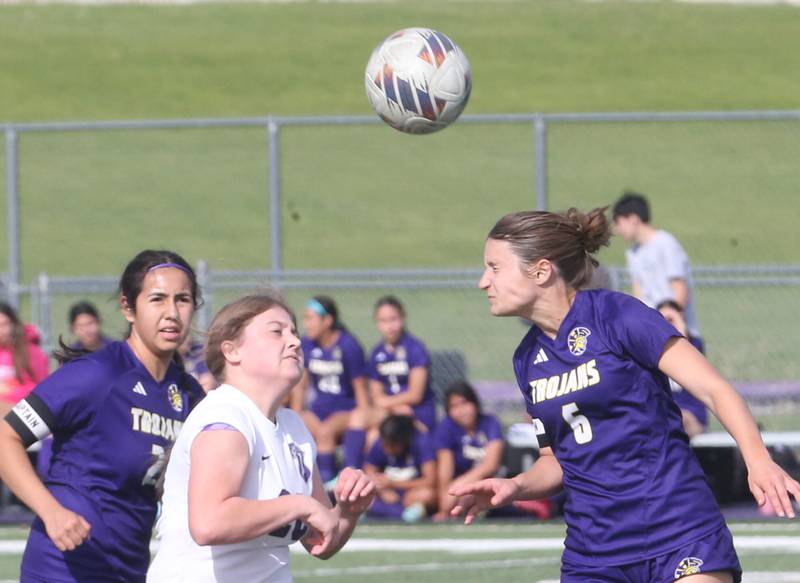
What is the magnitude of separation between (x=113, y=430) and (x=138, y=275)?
0.50 metres

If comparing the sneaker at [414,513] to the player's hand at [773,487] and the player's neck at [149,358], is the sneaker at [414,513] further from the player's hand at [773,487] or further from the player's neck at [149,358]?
the player's hand at [773,487]

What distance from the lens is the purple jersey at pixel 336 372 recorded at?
→ 36.2 ft

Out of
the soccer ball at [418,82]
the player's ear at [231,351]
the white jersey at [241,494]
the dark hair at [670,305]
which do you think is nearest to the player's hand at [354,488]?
the white jersey at [241,494]

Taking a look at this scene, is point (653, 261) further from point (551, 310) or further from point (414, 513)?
point (551, 310)

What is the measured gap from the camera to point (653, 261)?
10.6 m

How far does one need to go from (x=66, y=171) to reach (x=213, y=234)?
133 inches

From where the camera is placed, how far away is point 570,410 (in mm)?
4215

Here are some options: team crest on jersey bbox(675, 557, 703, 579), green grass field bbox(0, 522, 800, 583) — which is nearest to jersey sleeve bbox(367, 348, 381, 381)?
green grass field bbox(0, 522, 800, 583)

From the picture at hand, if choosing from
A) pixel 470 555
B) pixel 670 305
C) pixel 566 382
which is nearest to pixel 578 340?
pixel 566 382

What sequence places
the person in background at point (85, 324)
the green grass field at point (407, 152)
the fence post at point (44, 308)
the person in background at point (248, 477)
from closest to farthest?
the person in background at point (248, 477) → the person in background at point (85, 324) → the fence post at point (44, 308) → the green grass field at point (407, 152)

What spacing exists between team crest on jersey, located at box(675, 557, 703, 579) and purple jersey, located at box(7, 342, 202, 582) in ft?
5.36

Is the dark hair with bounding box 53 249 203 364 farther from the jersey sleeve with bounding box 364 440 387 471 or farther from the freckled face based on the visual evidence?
the jersey sleeve with bounding box 364 440 387 471

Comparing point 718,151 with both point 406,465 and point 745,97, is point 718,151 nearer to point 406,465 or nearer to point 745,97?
point 745,97

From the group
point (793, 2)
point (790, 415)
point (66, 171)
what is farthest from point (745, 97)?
point (790, 415)
